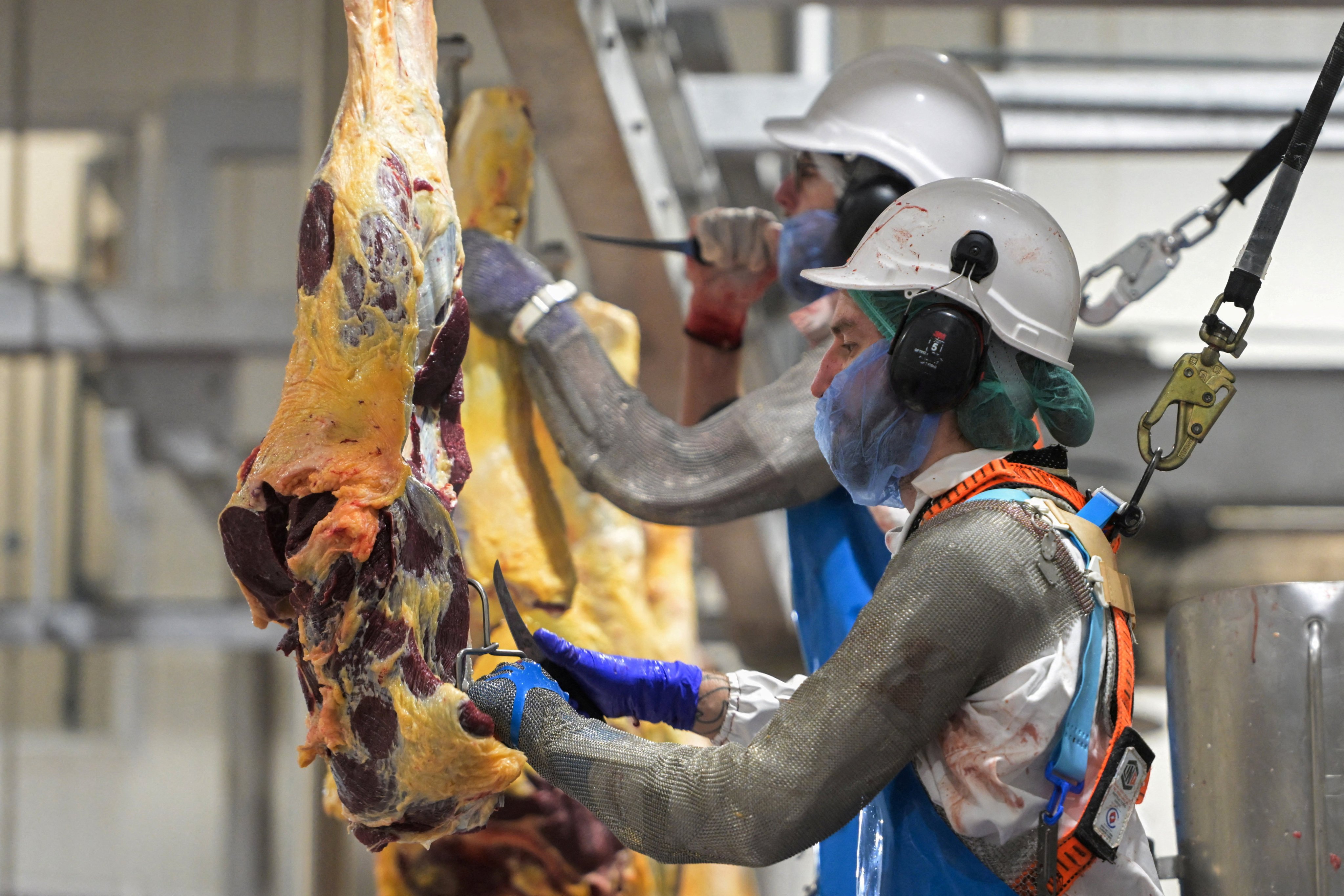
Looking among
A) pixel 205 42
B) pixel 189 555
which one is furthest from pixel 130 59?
pixel 189 555

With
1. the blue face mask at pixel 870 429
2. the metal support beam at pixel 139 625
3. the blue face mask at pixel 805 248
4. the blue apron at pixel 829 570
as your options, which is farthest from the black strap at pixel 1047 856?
the metal support beam at pixel 139 625

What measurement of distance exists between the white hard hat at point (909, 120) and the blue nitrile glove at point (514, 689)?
130 cm

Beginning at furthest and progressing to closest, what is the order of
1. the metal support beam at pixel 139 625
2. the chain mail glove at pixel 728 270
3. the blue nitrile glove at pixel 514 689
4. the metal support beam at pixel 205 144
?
the metal support beam at pixel 205 144
the metal support beam at pixel 139 625
the chain mail glove at pixel 728 270
the blue nitrile glove at pixel 514 689

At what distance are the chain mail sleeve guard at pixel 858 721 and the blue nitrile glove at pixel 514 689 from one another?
0.17 feet

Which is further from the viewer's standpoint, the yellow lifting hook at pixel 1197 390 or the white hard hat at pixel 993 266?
the yellow lifting hook at pixel 1197 390

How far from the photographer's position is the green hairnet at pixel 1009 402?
66.9 inches

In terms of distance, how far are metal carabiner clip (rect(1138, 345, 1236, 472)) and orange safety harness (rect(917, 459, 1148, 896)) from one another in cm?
13

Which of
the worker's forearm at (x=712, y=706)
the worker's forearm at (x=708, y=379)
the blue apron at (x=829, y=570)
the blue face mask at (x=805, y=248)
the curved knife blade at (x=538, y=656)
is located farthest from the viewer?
the worker's forearm at (x=708, y=379)

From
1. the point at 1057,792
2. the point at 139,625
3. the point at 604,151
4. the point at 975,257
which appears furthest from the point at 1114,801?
the point at 139,625

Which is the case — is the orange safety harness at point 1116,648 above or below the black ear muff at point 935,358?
below

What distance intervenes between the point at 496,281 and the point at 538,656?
35.7 inches

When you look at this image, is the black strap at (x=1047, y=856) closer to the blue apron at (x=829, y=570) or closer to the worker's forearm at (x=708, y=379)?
the blue apron at (x=829, y=570)

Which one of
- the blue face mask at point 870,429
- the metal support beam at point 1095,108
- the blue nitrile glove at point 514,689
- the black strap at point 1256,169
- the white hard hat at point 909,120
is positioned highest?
the metal support beam at point 1095,108

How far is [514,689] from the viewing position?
5.47 ft
